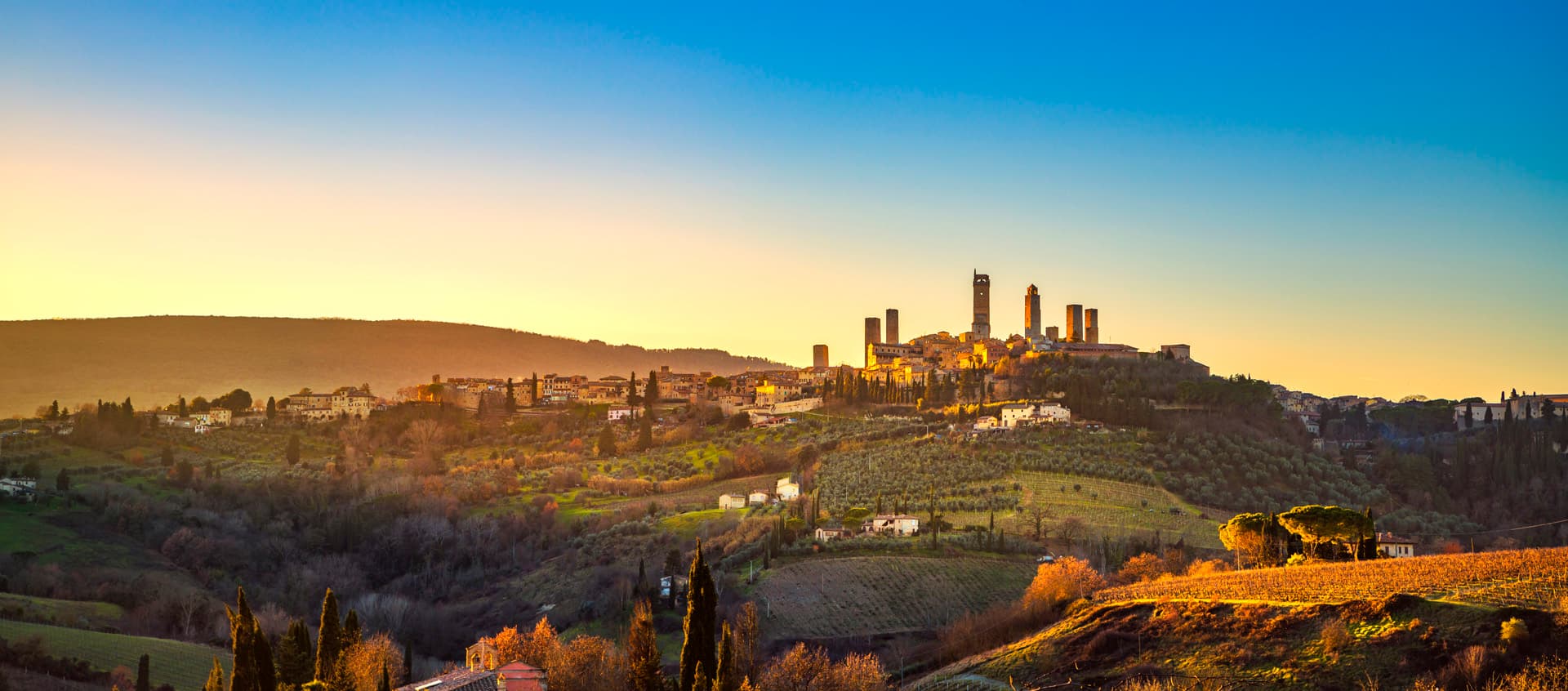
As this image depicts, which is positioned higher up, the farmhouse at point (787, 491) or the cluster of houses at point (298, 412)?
the cluster of houses at point (298, 412)

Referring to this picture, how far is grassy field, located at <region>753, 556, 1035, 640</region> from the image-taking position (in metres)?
44.4

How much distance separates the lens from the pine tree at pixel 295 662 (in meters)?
28.8

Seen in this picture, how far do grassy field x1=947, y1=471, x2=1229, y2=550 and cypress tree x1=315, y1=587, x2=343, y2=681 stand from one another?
3220 cm

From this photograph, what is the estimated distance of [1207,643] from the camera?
27.1 metres

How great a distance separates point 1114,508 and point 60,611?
43073mm

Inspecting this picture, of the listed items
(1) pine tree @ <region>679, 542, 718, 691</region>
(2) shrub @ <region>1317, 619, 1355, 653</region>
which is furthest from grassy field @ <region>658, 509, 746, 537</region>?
(2) shrub @ <region>1317, 619, 1355, 653</region>

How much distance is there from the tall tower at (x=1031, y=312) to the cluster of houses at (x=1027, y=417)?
28.8m

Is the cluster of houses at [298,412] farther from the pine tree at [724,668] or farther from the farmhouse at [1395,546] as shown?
the farmhouse at [1395,546]

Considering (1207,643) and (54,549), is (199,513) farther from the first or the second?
(1207,643)

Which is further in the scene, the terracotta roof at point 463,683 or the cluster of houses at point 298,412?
the cluster of houses at point 298,412

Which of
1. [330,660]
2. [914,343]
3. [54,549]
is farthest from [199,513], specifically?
[914,343]

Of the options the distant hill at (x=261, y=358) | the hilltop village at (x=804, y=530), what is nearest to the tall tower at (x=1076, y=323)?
the hilltop village at (x=804, y=530)

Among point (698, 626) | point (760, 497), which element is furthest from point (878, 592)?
point (698, 626)

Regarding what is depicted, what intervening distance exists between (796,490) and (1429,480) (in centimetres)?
3320
